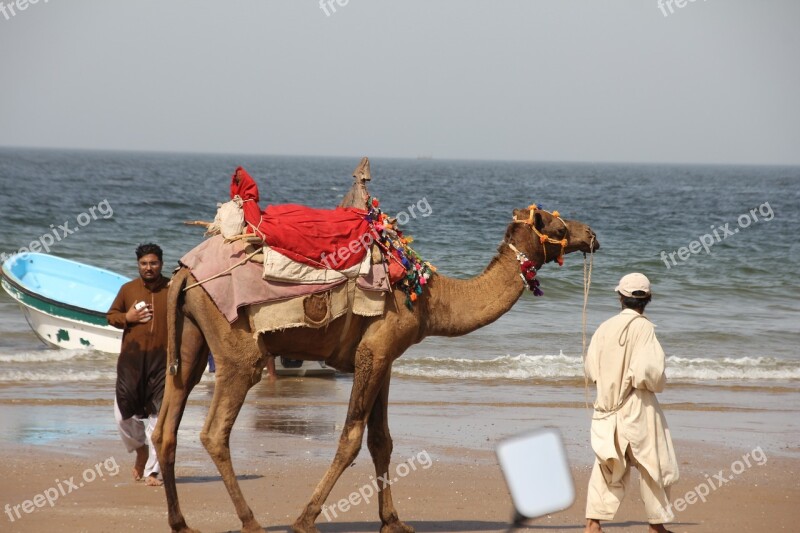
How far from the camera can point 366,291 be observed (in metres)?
6.45

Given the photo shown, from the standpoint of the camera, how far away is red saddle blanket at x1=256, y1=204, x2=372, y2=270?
644 cm

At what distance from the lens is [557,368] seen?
14781 mm

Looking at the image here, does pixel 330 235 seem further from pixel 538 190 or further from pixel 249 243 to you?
pixel 538 190

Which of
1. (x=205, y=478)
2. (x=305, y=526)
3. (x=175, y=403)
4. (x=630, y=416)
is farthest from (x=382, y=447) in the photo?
(x=205, y=478)

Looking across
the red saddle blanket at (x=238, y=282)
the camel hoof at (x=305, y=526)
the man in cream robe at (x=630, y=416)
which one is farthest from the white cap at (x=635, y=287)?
the camel hoof at (x=305, y=526)

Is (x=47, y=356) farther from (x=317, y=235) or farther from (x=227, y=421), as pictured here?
(x=317, y=235)

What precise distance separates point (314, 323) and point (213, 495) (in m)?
1.91

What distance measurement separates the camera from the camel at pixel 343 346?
6344 mm

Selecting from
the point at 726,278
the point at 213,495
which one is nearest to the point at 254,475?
the point at 213,495

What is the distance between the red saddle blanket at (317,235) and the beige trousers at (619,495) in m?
1.90

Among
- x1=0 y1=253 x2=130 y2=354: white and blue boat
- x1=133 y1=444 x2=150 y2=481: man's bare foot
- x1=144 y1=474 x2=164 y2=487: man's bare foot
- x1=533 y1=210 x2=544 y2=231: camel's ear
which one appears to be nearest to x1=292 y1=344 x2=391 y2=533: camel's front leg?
x1=533 y1=210 x2=544 y2=231: camel's ear

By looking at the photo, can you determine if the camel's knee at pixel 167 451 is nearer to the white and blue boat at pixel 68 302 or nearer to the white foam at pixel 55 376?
the white foam at pixel 55 376

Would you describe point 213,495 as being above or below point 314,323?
below

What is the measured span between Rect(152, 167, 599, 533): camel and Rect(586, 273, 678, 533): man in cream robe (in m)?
0.96
